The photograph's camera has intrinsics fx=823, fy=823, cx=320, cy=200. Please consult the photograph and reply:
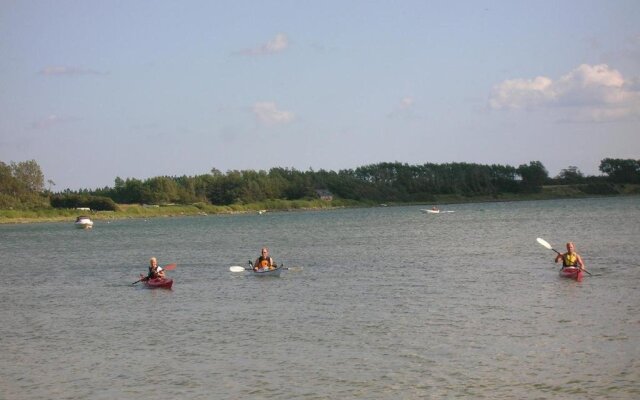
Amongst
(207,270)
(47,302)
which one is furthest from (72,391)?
(207,270)

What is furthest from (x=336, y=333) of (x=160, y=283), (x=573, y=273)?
(x=160, y=283)

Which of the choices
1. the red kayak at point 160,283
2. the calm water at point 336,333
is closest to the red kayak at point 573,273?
the calm water at point 336,333

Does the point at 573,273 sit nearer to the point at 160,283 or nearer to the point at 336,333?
the point at 336,333

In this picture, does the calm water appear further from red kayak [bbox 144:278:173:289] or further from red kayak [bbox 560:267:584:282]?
red kayak [bbox 560:267:584:282]

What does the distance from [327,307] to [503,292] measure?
714 cm

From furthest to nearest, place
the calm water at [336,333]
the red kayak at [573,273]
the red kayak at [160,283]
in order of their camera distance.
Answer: the red kayak at [160,283] < the red kayak at [573,273] < the calm water at [336,333]

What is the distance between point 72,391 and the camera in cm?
1809

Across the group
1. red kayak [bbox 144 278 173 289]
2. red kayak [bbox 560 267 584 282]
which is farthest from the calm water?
red kayak [bbox 560 267 584 282]

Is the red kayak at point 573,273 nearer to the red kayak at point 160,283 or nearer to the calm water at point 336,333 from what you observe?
the calm water at point 336,333

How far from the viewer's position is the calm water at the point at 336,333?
17.8 meters

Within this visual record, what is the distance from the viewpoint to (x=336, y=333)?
77.2ft

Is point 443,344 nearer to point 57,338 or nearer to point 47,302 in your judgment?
point 57,338

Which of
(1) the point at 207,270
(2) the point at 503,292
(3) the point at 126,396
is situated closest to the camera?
(3) the point at 126,396

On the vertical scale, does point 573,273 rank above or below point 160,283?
above
